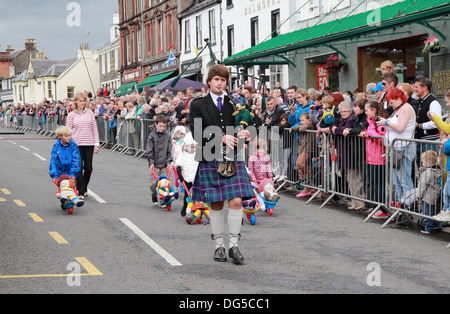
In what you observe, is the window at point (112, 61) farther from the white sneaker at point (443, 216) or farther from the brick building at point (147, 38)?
the white sneaker at point (443, 216)

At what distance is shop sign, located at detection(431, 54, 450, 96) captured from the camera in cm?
1759

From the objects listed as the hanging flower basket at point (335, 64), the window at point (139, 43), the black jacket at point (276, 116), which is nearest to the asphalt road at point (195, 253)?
the black jacket at point (276, 116)

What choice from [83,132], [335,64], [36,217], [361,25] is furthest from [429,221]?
[335,64]

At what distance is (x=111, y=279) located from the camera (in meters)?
6.76

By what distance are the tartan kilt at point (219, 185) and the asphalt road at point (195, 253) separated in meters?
0.73

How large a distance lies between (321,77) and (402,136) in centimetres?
1541

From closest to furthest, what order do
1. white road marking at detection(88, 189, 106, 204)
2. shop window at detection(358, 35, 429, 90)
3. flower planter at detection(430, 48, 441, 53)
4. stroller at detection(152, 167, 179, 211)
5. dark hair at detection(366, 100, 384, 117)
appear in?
dark hair at detection(366, 100, 384, 117)
stroller at detection(152, 167, 179, 211)
white road marking at detection(88, 189, 106, 204)
flower planter at detection(430, 48, 441, 53)
shop window at detection(358, 35, 429, 90)

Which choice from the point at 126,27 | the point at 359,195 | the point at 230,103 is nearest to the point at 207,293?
the point at 230,103

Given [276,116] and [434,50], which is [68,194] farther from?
[434,50]

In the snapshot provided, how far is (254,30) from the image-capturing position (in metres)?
33.7

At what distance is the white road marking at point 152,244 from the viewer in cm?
768

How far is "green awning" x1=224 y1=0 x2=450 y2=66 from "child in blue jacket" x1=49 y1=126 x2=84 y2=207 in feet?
26.5

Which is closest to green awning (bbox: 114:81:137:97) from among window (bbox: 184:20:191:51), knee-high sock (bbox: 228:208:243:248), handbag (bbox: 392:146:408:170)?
window (bbox: 184:20:191:51)

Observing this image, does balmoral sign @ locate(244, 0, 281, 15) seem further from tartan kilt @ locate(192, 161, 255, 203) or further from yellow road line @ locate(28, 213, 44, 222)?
tartan kilt @ locate(192, 161, 255, 203)
